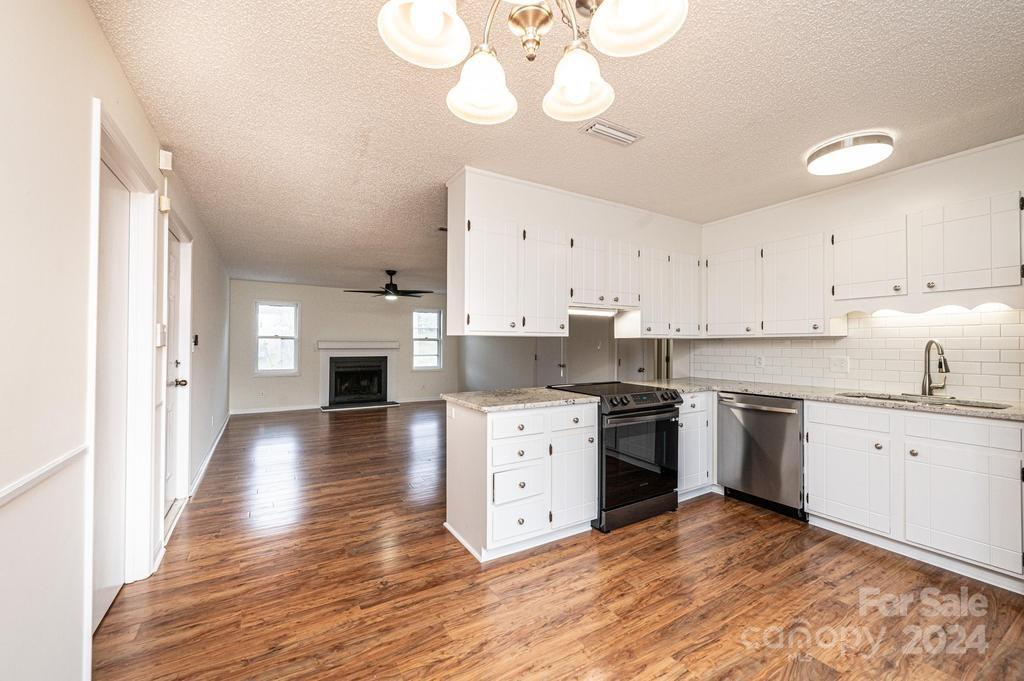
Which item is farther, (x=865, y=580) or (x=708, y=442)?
(x=708, y=442)

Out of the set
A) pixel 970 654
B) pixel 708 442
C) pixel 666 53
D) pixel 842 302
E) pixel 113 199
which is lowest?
pixel 970 654

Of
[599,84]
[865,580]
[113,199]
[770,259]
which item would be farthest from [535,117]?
[865,580]

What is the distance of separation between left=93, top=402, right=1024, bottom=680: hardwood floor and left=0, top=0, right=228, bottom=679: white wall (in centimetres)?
63

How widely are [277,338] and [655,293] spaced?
7.16m

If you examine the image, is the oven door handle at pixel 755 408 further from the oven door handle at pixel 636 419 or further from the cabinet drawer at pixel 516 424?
the cabinet drawer at pixel 516 424

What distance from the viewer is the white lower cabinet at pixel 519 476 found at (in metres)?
2.49

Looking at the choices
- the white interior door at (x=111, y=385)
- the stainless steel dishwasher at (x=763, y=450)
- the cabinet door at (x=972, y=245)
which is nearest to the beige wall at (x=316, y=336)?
the white interior door at (x=111, y=385)

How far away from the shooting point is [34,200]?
46.2 inches

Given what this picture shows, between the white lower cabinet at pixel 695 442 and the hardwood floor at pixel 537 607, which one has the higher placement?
the white lower cabinet at pixel 695 442

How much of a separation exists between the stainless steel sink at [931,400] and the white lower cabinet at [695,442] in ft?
3.12

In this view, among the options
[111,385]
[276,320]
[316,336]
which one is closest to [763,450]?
[111,385]

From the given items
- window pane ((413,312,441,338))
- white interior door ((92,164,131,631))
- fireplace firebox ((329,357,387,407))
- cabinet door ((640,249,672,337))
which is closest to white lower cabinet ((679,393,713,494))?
cabinet door ((640,249,672,337))

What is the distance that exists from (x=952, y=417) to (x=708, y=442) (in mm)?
1509

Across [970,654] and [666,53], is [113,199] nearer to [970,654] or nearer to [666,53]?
[666,53]
